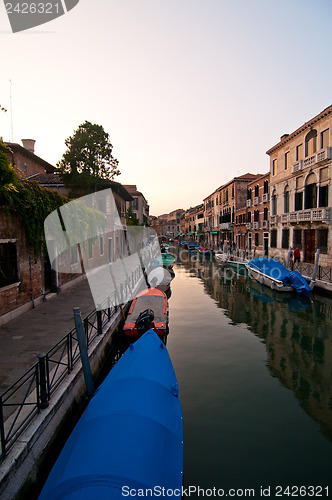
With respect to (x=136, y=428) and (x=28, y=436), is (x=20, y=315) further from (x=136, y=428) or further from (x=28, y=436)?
(x=136, y=428)

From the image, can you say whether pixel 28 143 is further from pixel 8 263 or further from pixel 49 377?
pixel 49 377

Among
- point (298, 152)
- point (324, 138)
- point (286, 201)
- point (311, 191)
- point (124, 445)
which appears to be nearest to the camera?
point (124, 445)

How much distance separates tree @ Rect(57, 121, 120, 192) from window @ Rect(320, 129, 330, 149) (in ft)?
53.0

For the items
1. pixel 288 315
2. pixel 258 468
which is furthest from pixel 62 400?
pixel 288 315

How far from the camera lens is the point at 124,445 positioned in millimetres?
3283

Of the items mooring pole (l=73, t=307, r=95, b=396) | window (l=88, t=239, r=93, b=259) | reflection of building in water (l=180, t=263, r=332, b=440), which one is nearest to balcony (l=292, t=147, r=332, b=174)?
reflection of building in water (l=180, t=263, r=332, b=440)

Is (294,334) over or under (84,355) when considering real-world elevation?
under

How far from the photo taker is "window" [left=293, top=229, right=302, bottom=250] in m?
22.6

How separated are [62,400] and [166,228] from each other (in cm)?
13136

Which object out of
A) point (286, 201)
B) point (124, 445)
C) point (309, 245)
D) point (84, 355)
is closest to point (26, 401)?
point (84, 355)

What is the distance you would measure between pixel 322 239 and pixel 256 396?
15.9 m

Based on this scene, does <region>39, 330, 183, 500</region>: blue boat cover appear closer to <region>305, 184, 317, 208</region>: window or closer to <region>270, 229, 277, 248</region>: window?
<region>305, 184, 317, 208</region>: window

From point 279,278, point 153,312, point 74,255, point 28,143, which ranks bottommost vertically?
point 279,278

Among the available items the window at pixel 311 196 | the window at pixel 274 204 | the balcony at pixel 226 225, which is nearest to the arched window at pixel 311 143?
the window at pixel 311 196
